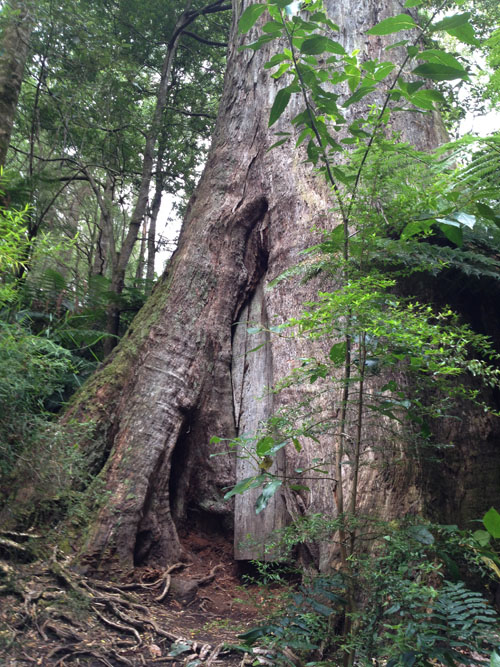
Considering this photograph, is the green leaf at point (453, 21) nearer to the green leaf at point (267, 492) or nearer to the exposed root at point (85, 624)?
the green leaf at point (267, 492)

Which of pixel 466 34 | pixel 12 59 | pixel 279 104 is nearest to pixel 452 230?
pixel 466 34

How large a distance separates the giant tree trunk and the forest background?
348 millimetres

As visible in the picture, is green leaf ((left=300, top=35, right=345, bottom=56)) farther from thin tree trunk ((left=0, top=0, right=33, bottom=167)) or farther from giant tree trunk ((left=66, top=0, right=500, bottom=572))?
thin tree trunk ((left=0, top=0, right=33, bottom=167))

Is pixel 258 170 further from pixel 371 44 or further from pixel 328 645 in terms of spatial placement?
pixel 328 645

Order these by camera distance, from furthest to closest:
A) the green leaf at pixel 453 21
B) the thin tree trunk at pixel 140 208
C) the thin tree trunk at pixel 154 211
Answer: the thin tree trunk at pixel 154 211 → the thin tree trunk at pixel 140 208 → the green leaf at pixel 453 21

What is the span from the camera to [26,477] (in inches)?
91.3

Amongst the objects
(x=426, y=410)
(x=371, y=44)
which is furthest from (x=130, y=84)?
(x=426, y=410)

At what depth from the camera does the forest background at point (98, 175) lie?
2184 millimetres

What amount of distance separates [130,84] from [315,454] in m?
6.53

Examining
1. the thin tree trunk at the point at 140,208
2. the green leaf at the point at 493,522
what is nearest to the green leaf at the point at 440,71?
the green leaf at the point at 493,522

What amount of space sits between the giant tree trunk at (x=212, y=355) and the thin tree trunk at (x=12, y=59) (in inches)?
76.1

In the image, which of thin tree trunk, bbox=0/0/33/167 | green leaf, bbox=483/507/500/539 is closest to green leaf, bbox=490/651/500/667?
green leaf, bbox=483/507/500/539

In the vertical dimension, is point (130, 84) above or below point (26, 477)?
above

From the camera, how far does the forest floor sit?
2.04 metres
